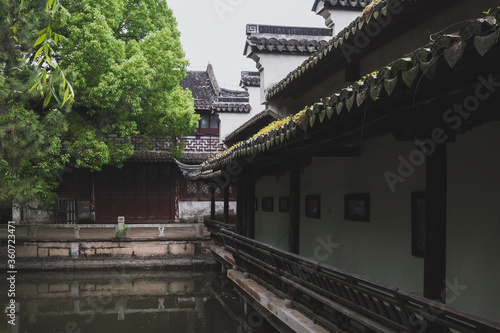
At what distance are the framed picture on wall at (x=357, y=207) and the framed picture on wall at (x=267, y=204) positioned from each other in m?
5.40

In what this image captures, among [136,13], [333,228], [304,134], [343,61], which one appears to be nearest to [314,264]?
[304,134]

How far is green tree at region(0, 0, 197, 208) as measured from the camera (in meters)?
11.9

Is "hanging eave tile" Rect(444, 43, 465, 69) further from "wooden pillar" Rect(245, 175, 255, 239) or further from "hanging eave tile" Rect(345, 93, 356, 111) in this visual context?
"wooden pillar" Rect(245, 175, 255, 239)

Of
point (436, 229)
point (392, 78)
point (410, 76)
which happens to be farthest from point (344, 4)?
point (410, 76)

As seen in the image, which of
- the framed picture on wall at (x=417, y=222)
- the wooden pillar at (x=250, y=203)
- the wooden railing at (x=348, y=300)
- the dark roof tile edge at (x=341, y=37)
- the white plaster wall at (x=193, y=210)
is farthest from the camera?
the white plaster wall at (x=193, y=210)

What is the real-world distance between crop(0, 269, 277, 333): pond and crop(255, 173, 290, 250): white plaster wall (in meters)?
1.86

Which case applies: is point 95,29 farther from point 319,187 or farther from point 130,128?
point 319,187

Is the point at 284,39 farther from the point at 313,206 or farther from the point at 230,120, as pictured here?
the point at 230,120

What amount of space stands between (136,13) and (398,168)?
15528mm

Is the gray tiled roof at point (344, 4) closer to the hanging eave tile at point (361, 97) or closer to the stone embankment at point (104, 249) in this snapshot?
the hanging eave tile at point (361, 97)

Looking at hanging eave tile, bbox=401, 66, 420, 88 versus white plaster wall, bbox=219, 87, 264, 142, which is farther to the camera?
white plaster wall, bbox=219, 87, 264, 142

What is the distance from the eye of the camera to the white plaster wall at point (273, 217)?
12164 millimetres

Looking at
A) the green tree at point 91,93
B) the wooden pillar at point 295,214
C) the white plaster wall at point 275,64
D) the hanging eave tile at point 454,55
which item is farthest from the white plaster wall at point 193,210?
the hanging eave tile at point 454,55

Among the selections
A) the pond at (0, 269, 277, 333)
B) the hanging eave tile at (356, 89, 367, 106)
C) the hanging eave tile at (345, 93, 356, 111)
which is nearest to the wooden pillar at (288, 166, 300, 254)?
the pond at (0, 269, 277, 333)
